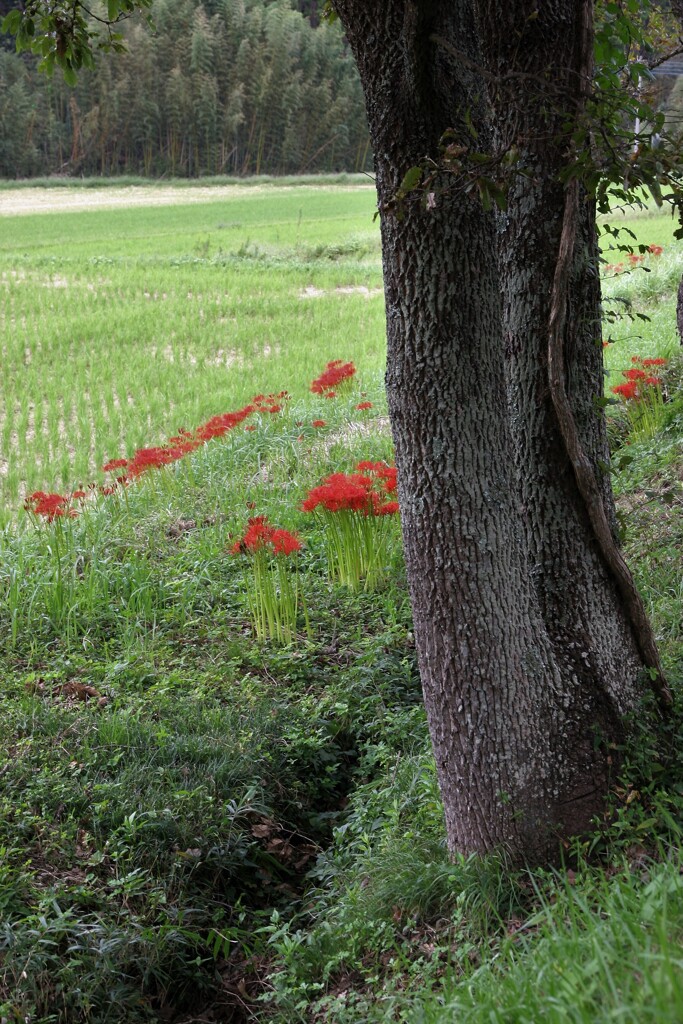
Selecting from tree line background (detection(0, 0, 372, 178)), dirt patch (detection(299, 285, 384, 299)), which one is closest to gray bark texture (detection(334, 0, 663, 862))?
dirt patch (detection(299, 285, 384, 299))

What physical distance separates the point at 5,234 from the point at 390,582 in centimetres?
2427

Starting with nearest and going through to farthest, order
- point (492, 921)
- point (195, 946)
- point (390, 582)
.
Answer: point (492, 921)
point (195, 946)
point (390, 582)

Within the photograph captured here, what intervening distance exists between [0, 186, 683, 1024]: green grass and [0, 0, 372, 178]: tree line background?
4962 centimetres

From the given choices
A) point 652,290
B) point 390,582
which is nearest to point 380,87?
point 390,582

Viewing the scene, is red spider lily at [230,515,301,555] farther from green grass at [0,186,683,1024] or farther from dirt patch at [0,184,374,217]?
dirt patch at [0,184,374,217]

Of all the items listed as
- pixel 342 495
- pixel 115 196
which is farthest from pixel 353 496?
pixel 115 196

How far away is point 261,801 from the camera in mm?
3676

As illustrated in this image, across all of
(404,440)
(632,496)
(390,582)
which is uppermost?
(404,440)

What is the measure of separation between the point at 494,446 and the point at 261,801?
6.08ft

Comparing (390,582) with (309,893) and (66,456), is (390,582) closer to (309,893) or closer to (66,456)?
(309,893)

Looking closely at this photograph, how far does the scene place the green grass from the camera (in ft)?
7.33

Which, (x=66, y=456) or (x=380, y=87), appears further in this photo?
(x=66, y=456)

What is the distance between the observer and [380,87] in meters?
2.55

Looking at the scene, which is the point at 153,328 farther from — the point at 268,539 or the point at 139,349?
the point at 268,539
